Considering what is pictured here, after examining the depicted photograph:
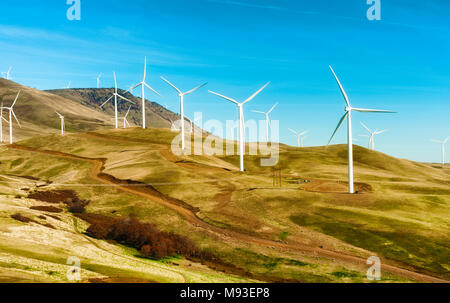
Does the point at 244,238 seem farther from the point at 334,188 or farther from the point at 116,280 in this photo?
the point at 334,188

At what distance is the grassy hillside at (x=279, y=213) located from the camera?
5850cm

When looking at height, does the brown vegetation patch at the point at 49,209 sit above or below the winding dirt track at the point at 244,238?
above

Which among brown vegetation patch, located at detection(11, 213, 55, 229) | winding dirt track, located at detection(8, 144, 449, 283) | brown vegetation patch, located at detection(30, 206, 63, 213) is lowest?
winding dirt track, located at detection(8, 144, 449, 283)

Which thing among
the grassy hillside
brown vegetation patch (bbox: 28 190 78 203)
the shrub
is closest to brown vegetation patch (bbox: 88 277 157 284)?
the shrub

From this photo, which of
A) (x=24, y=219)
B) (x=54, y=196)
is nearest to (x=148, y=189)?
(x=54, y=196)

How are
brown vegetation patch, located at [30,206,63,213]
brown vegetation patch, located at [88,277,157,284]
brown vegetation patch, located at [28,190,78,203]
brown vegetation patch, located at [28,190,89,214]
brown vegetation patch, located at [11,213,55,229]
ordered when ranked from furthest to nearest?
1. brown vegetation patch, located at [28,190,78,203]
2. brown vegetation patch, located at [28,190,89,214]
3. brown vegetation patch, located at [30,206,63,213]
4. brown vegetation patch, located at [11,213,55,229]
5. brown vegetation patch, located at [88,277,157,284]

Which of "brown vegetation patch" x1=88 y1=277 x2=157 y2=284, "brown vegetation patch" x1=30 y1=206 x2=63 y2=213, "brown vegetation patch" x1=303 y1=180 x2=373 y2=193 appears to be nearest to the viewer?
"brown vegetation patch" x1=88 y1=277 x2=157 y2=284

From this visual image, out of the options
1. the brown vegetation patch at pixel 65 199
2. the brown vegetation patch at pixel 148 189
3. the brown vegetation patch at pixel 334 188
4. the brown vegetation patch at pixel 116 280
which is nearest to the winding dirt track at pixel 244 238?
the brown vegetation patch at pixel 148 189

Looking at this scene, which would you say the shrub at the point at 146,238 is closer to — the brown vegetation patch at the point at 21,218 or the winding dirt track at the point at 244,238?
the winding dirt track at the point at 244,238

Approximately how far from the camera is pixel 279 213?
85.1 m

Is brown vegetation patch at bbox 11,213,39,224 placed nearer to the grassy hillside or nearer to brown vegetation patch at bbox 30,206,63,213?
brown vegetation patch at bbox 30,206,63,213

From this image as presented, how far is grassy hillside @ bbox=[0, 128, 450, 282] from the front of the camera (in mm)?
58500
